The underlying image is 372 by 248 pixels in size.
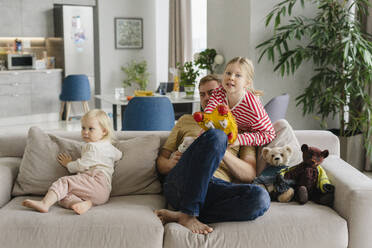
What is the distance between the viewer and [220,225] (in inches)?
89.0

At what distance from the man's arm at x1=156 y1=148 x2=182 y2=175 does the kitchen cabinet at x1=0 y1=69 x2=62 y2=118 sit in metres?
5.50

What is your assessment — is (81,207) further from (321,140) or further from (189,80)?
(189,80)

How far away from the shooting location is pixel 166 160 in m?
2.72

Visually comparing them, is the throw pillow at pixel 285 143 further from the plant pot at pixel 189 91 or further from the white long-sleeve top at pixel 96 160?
the plant pot at pixel 189 91

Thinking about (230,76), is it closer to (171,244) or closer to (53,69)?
(171,244)

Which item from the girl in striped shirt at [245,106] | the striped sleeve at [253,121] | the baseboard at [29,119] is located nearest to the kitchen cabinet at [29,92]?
the baseboard at [29,119]

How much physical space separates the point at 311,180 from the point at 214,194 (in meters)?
0.53

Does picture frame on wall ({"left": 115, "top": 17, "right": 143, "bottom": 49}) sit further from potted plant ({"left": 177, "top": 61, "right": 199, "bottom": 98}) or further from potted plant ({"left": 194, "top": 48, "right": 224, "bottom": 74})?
potted plant ({"left": 177, "top": 61, "right": 199, "bottom": 98})

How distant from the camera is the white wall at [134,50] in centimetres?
852

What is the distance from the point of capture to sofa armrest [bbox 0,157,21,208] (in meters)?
2.52

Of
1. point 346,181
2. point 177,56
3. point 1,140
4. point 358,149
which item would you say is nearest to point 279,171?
point 346,181

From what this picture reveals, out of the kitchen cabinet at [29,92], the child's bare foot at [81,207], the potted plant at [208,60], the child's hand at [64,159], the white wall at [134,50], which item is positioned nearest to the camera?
the child's bare foot at [81,207]

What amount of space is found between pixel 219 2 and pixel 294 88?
1348mm

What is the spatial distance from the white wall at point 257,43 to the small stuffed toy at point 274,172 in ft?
7.75
